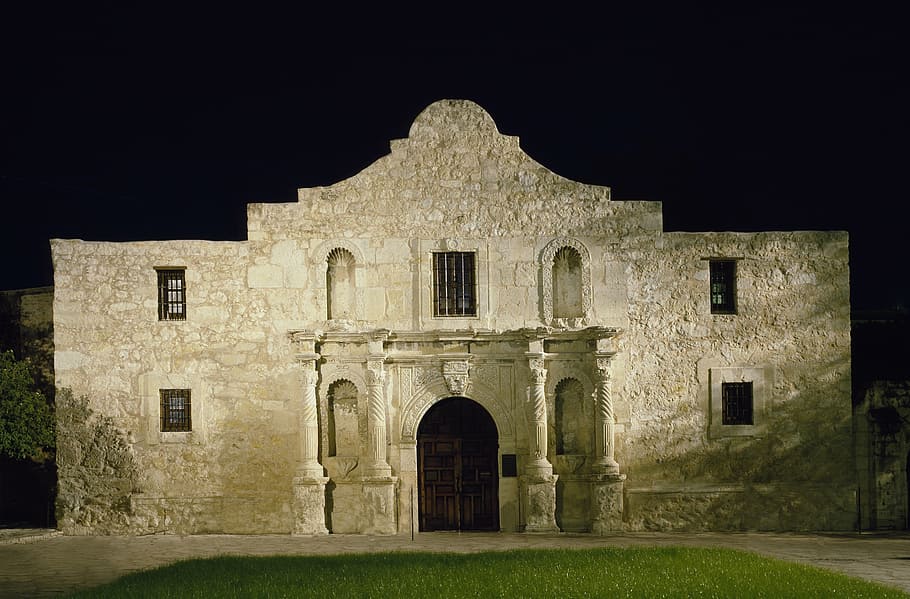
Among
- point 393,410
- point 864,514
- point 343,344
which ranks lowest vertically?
point 864,514

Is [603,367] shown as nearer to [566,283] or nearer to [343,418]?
[566,283]

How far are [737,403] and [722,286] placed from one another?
8.10 feet

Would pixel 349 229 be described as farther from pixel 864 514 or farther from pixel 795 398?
pixel 864 514

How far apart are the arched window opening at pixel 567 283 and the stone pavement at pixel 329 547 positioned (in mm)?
4619

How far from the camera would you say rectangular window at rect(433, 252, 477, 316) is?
70.0ft

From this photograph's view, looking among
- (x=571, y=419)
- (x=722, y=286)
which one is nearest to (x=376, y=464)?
(x=571, y=419)

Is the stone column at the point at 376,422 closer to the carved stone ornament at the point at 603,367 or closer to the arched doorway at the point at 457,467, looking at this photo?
the arched doorway at the point at 457,467

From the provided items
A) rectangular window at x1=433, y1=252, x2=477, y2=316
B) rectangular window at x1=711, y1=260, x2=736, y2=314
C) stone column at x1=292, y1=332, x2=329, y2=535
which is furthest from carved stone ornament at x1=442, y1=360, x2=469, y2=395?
rectangular window at x1=711, y1=260, x2=736, y2=314

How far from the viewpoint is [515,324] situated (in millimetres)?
21156

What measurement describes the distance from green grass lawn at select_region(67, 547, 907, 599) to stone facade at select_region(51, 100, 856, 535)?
184 inches

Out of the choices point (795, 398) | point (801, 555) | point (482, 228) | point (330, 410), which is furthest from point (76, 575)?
point (795, 398)

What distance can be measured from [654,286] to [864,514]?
6474 millimetres

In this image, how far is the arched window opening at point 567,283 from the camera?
839 inches

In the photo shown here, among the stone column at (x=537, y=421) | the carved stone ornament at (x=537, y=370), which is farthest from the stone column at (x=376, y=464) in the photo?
the carved stone ornament at (x=537, y=370)
